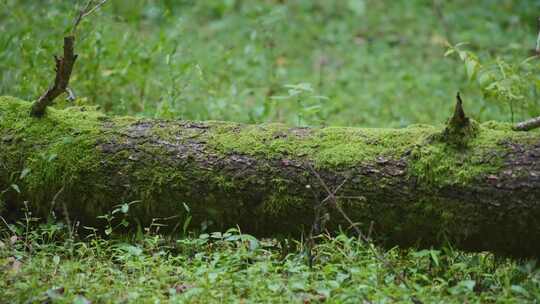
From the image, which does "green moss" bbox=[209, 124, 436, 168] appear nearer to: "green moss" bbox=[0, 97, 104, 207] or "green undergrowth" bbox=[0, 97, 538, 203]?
"green undergrowth" bbox=[0, 97, 538, 203]

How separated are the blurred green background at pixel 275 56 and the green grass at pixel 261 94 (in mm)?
23

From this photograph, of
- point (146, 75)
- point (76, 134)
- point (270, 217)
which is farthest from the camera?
point (146, 75)

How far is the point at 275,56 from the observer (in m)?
7.54

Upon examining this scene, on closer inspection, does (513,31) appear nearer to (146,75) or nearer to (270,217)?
(146,75)

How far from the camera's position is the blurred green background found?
5.16 meters

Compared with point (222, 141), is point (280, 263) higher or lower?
lower

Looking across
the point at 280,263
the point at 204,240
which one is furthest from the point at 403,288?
the point at 204,240

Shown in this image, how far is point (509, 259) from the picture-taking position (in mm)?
3203

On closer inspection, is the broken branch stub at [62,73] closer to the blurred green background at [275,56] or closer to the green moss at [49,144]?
the green moss at [49,144]

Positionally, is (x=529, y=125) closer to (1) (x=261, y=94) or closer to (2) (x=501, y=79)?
(2) (x=501, y=79)

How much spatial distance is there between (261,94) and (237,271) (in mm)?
3674

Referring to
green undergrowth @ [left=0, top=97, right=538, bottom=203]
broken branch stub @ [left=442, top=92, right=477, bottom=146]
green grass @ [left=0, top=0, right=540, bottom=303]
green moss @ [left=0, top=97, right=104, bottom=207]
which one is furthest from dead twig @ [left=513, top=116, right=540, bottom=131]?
green moss @ [left=0, top=97, right=104, bottom=207]

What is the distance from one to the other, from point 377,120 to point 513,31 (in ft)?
11.4

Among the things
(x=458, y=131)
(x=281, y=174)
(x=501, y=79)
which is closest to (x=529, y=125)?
(x=458, y=131)
